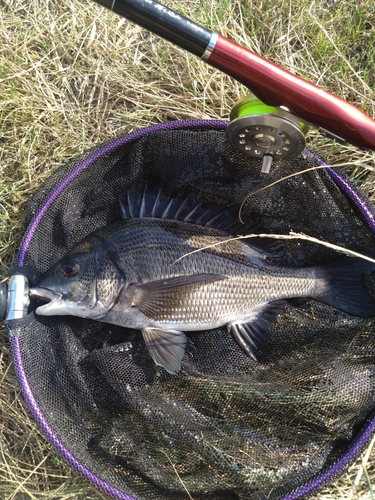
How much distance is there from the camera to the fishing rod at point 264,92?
198 centimetres

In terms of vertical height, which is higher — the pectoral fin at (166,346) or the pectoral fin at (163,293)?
the pectoral fin at (163,293)

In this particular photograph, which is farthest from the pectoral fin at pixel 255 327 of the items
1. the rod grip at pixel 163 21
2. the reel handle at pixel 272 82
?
the rod grip at pixel 163 21

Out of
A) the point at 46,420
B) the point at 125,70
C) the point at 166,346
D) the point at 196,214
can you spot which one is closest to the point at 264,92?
the point at 196,214

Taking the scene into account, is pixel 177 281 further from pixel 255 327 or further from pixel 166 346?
pixel 255 327

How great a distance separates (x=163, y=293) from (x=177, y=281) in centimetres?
10

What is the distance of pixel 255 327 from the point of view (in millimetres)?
3014

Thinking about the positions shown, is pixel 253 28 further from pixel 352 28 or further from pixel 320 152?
pixel 320 152

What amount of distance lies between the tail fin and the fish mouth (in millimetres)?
1490

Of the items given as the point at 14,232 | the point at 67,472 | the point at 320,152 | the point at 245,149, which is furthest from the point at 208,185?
the point at 67,472

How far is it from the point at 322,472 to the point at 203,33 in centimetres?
222

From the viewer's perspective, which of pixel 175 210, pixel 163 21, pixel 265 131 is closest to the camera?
pixel 163 21

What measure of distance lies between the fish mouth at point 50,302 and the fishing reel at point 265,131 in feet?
4.16

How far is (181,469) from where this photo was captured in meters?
2.72

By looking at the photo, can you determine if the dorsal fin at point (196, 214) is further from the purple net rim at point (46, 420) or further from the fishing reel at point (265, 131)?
the fishing reel at point (265, 131)
